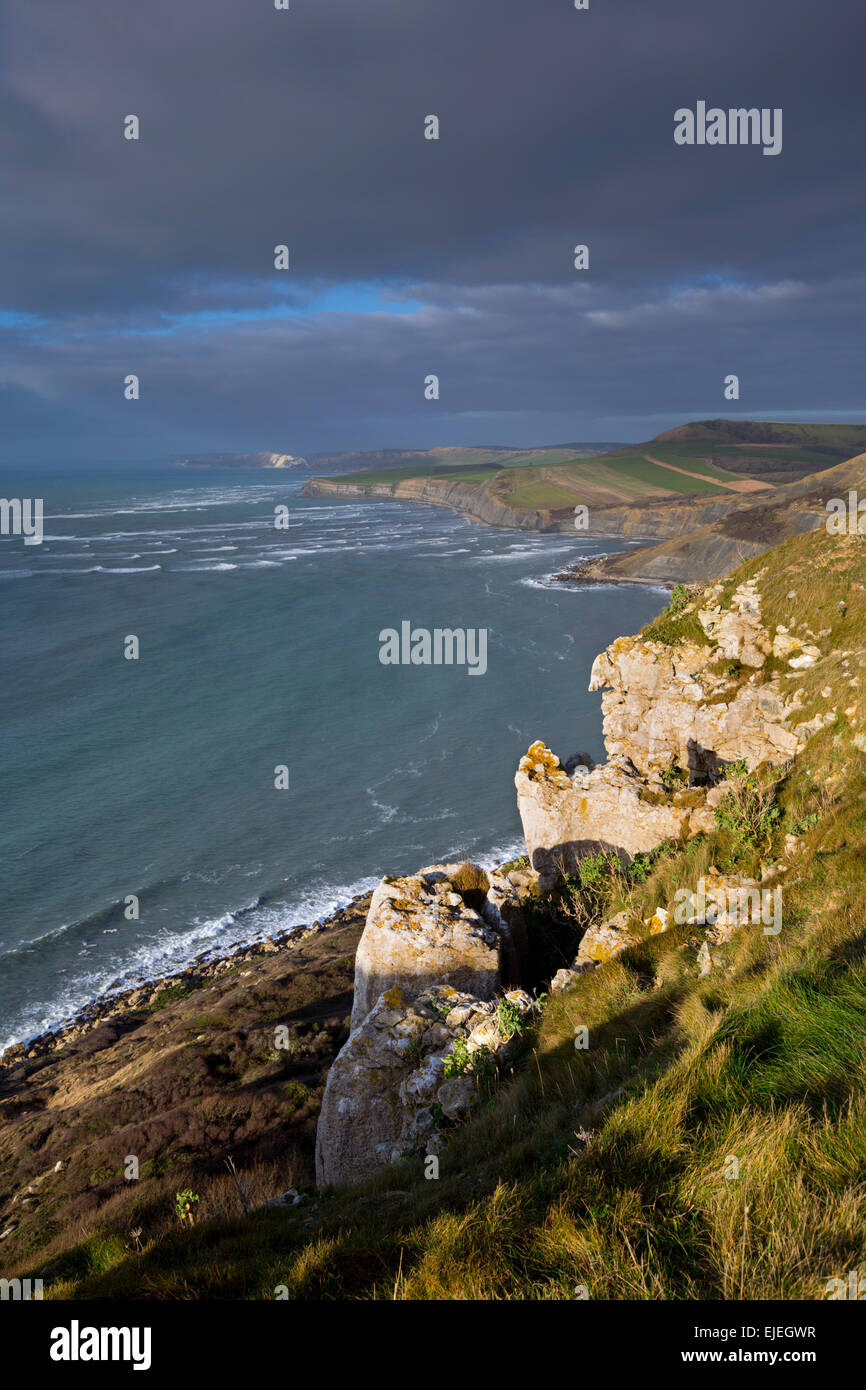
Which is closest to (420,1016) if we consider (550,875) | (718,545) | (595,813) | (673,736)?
(550,875)

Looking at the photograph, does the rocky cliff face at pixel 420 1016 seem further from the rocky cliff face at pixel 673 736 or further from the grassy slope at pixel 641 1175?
the rocky cliff face at pixel 673 736

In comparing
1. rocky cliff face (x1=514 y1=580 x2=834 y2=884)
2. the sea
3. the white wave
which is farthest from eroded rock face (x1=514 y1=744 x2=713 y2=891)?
the white wave

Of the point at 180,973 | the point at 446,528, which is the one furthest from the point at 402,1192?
the point at 446,528

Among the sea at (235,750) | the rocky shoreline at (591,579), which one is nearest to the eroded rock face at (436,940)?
the sea at (235,750)

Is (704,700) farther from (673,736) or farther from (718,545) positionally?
(718,545)

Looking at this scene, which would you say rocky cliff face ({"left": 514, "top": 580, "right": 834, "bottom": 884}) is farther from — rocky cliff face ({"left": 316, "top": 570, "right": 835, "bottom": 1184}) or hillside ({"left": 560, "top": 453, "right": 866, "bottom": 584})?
hillside ({"left": 560, "top": 453, "right": 866, "bottom": 584})
